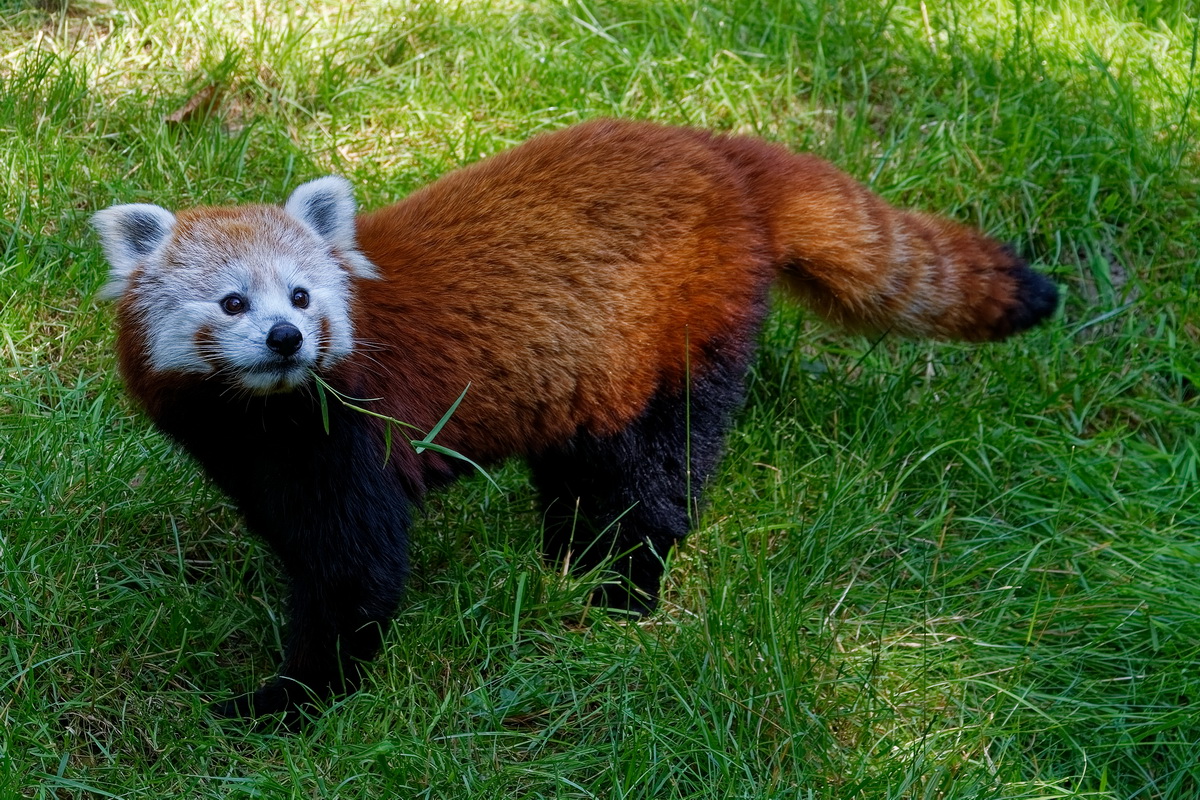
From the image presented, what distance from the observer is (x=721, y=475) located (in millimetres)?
4047

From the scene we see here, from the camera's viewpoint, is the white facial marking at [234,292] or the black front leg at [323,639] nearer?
the white facial marking at [234,292]

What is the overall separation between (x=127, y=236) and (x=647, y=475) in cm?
168

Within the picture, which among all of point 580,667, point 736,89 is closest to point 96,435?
point 580,667

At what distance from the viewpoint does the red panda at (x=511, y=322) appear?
3.13m

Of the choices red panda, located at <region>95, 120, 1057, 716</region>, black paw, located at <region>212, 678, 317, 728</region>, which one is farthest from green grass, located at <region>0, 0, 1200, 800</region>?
red panda, located at <region>95, 120, 1057, 716</region>

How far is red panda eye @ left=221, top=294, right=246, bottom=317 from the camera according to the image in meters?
3.04

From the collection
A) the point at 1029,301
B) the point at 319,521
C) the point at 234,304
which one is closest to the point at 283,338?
the point at 234,304

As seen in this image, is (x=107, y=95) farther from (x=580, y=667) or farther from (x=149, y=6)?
(x=580, y=667)

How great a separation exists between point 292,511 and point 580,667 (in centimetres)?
90

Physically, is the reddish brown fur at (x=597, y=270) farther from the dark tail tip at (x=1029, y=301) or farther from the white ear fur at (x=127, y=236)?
the white ear fur at (x=127, y=236)

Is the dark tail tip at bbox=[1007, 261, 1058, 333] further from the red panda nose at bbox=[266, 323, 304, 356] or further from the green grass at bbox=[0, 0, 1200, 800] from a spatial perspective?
the red panda nose at bbox=[266, 323, 304, 356]

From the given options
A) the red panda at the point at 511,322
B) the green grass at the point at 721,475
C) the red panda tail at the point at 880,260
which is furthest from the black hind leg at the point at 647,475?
the red panda tail at the point at 880,260

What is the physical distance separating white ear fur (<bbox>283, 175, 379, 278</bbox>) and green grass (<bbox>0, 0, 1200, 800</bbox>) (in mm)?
961

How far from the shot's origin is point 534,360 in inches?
137
